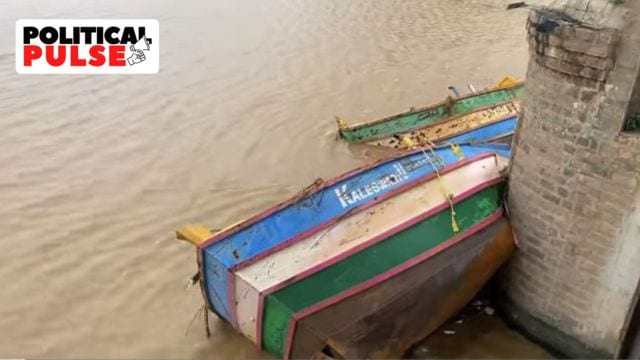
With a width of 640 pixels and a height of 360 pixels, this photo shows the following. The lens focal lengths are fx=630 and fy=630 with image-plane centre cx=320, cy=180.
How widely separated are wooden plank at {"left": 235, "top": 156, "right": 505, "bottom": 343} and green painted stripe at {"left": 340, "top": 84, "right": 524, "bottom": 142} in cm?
406

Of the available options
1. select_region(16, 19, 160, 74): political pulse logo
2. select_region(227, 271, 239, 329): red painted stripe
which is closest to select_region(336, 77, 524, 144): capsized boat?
select_region(227, 271, 239, 329): red painted stripe

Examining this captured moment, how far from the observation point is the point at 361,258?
16.6 feet

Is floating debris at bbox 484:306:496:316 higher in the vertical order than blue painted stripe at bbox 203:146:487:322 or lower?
lower

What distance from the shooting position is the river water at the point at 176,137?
6.43 metres

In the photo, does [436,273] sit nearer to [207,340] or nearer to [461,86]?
[207,340]

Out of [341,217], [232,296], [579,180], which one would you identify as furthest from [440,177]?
[232,296]

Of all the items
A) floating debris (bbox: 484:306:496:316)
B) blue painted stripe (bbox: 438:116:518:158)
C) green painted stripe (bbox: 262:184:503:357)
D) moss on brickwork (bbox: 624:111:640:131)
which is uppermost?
moss on brickwork (bbox: 624:111:640:131)

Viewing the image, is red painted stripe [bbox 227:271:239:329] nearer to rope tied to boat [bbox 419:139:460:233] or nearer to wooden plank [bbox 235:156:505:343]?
wooden plank [bbox 235:156:505:343]

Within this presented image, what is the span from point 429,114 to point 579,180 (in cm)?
458

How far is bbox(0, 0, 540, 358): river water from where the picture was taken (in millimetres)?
6426

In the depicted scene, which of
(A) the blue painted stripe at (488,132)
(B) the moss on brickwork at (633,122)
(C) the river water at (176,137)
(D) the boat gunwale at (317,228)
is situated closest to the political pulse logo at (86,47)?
(C) the river water at (176,137)

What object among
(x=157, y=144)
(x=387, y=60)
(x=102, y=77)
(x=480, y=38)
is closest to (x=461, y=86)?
(x=387, y=60)

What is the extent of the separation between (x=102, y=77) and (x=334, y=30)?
5852 mm

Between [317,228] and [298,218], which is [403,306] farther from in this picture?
[298,218]
